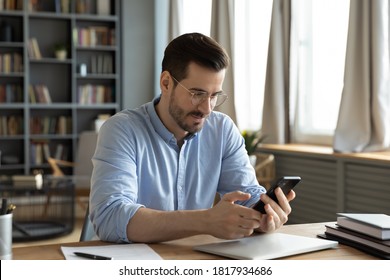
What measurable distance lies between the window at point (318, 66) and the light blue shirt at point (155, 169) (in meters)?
2.54

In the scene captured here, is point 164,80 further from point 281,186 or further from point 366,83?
point 366,83

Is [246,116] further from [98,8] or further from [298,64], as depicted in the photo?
[98,8]

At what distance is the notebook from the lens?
56.6 inches

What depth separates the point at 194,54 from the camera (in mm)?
1851

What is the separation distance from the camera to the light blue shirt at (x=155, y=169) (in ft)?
5.61

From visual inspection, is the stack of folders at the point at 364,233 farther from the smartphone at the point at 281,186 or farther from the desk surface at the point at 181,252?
the smartphone at the point at 281,186

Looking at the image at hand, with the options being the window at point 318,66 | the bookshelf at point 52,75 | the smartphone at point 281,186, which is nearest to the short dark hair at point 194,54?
the smartphone at point 281,186

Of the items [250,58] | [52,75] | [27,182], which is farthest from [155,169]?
[52,75]

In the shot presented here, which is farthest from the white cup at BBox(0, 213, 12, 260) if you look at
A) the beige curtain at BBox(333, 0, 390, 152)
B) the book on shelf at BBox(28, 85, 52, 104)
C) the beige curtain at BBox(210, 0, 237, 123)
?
the book on shelf at BBox(28, 85, 52, 104)

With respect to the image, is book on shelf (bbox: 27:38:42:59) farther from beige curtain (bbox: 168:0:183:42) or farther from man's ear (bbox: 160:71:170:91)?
man's ear (bbox: 160:71:170:91)

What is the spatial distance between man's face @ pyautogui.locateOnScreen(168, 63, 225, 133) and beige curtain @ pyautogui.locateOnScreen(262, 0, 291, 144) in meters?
2.86

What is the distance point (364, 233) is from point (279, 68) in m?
3.27

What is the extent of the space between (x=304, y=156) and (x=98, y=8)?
3.81 metres
